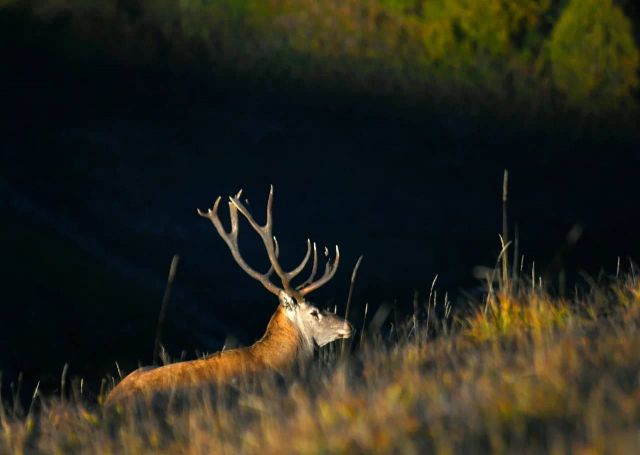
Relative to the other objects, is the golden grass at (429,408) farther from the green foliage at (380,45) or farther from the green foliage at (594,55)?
the green foliage at (380,45)

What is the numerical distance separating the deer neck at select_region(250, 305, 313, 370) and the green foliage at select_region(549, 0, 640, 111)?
19.8m

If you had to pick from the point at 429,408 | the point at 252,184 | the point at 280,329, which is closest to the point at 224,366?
the point at 280,329

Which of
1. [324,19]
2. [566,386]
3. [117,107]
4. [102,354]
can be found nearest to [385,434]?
[566,386]

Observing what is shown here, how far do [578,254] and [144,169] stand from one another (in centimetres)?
938

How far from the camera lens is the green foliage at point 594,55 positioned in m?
28.8

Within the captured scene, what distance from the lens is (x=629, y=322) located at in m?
5.84

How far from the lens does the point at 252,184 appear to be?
2762 centimetres

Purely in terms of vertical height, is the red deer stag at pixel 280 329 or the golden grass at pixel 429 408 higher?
the golden grass at pixel 429 408

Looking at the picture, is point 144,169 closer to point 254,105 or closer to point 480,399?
point 254,105

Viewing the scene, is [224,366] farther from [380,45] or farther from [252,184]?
[380,45]

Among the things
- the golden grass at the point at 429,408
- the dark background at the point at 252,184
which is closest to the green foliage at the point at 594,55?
the dark background at the point at 252,184

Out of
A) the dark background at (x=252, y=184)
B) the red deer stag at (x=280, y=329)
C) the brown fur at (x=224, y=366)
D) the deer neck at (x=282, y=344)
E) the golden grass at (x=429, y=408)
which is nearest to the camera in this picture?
the golden grass at (x=429, y=408)

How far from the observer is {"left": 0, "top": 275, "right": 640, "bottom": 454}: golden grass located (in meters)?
4.02

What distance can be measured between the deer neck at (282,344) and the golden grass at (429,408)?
3.29 meters
